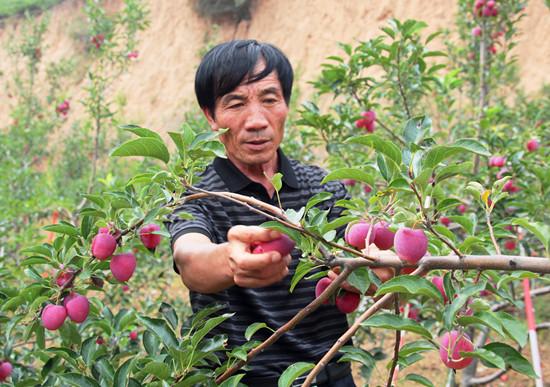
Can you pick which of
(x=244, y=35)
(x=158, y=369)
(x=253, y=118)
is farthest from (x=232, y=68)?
(x=244, y=35)

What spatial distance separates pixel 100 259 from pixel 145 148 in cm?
28

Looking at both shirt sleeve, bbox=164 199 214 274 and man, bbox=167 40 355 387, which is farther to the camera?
man, bbox=167 40 355 387

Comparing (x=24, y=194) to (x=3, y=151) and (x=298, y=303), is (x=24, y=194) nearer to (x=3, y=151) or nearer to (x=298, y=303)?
(x=3, y=151)

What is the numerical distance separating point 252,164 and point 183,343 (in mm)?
543

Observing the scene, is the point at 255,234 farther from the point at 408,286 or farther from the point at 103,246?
the point at 103,246

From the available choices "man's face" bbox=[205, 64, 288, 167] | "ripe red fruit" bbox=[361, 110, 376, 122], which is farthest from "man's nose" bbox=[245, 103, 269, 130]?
"ripe red fruit" bbox=[361, 110, 376, 122]

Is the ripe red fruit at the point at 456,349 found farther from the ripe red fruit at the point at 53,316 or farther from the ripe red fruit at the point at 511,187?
the ripe red fruit at the point at 511,187

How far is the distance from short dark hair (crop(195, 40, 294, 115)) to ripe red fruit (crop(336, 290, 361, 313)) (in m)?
0.56

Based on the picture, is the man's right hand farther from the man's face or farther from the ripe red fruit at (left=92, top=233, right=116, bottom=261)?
the man's face

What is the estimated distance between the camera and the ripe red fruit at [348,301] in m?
1.01

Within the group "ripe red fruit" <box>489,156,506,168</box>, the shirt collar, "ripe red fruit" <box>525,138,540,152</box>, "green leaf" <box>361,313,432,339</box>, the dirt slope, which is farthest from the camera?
the dirt slope

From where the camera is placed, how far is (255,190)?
4.39 feet

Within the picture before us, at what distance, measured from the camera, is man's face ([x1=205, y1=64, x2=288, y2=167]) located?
1275 mm

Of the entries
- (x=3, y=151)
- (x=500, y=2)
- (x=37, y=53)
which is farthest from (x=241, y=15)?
(x=500, y=2)
